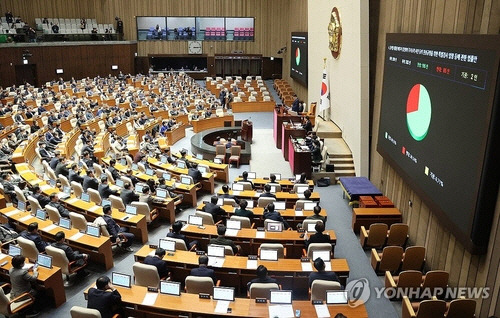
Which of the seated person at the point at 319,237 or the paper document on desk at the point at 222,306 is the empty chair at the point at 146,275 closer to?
the paper document on desk at the point at 222,306

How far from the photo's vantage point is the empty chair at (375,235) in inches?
351

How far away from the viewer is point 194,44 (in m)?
35.5

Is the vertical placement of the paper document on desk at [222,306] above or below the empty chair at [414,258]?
above

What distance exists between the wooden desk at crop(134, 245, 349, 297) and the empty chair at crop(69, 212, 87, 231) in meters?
1.85

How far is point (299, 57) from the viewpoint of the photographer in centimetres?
2562

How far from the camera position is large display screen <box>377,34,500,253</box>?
5.86m

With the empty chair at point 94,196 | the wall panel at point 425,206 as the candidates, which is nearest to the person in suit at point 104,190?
the empty chair at point 94,196

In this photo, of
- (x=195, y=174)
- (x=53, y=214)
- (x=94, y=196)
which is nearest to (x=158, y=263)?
(x=53, y=214)

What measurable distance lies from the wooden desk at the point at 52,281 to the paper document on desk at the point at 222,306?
2870mm

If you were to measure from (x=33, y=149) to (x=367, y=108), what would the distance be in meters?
11.8

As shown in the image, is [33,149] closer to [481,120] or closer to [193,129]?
[193,129]

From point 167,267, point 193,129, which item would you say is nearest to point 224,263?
point 167,267

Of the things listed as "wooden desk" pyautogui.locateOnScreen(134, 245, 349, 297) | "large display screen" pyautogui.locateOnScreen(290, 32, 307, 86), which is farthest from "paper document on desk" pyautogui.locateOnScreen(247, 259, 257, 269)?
"large display screen" pyautogui.locateOnScreen(290, 32, 307, 86)

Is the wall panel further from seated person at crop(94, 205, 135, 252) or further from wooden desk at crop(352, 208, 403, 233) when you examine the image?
seated person at crop(94, 205, 135, 252)
